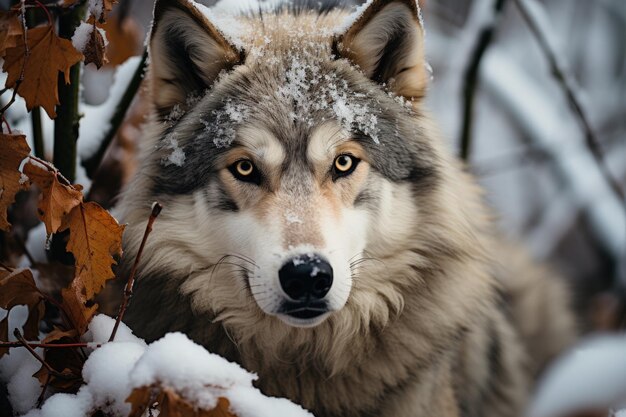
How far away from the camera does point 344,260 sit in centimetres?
230

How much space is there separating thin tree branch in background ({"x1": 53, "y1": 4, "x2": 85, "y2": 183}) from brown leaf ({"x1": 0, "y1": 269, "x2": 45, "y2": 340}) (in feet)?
2.41

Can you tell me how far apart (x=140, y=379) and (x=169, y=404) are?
0.10 meters

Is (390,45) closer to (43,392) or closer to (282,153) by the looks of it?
(282,153)

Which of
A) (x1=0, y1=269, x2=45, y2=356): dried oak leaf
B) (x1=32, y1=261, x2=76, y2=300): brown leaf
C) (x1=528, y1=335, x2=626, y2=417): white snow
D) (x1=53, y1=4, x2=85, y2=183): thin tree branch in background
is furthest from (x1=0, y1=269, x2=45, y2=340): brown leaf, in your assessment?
(x1=528, y1=335, x2=626, y2=417): white snow

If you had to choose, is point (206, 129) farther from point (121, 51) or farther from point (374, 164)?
point (121, 51)

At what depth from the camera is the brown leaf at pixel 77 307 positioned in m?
1.98

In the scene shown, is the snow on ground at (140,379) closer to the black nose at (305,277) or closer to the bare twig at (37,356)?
the bare twig at (37,356)

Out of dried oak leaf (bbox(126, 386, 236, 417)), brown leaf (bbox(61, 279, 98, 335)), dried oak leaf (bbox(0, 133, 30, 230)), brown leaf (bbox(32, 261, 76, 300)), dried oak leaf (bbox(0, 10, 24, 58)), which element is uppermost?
dried oak leaf (bbox(0, 10, 24, 58))

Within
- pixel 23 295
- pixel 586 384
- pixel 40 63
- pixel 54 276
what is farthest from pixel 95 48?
pixel 586 384

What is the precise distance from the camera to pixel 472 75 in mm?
4000

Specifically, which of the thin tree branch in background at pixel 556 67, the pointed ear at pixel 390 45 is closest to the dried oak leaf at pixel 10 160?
the pointed ear at pixel 390 45

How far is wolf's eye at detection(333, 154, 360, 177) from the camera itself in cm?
250

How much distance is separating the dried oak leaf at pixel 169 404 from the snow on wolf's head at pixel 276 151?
591mm

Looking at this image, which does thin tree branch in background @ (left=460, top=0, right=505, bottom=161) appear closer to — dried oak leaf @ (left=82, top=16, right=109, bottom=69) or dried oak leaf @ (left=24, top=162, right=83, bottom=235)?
dried oak leaf @ (left=82, top=16, right=109, bottom=69)
